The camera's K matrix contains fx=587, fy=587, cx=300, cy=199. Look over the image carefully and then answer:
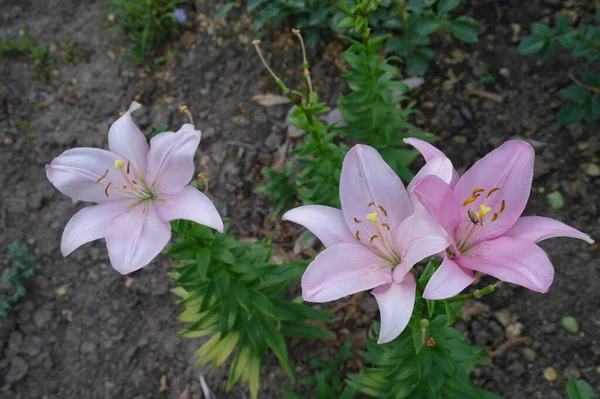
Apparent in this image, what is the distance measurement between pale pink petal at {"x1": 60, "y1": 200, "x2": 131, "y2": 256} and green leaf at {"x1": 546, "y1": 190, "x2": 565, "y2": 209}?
2.40 m

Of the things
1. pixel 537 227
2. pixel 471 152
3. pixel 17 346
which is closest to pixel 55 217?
pixel 17 346

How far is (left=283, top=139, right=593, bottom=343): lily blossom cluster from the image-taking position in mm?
1506

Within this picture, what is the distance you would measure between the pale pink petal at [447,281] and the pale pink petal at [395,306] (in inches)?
4.7

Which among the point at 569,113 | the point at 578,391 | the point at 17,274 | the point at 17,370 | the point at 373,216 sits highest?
the point at 373,216

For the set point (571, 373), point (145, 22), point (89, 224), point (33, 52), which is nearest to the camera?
point (89, 224)

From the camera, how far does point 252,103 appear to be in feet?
13.0

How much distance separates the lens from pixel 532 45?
3.27 m

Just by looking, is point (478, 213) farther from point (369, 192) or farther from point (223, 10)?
point (223, 10)

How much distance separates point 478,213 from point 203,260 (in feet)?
3.49

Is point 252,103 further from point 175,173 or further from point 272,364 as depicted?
point 175,173

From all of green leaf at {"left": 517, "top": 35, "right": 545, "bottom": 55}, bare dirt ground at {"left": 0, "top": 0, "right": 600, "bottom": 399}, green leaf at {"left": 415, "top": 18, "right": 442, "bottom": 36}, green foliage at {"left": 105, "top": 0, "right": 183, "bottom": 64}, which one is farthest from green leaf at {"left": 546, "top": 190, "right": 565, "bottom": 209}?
green foliage at {"left": 105, "top": 0, "right": 183, "bottom": 64}

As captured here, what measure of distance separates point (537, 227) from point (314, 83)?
2.50 metres

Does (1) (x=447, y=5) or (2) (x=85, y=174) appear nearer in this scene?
(2) (x=85, y=174)

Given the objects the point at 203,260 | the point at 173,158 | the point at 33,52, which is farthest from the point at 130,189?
the point at 33,52
